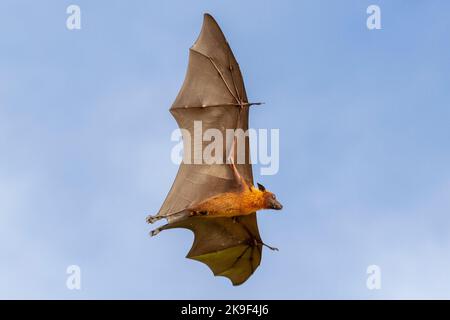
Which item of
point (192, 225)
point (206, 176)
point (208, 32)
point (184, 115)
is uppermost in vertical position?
point (208, 32)

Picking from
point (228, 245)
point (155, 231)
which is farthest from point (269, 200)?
point (155, 231)

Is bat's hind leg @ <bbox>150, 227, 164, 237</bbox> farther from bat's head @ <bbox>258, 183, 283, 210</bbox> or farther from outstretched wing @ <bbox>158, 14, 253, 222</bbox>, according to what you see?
bat's head @ <bbox>258, 183, 283, 210</bbox>

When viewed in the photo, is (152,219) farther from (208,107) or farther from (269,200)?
(208,107)

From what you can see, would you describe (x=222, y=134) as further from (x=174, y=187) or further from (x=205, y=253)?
(x=205, y=253)

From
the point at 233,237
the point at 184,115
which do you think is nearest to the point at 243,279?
the point at 233,237

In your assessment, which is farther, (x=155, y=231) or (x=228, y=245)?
(x=228, y=245)

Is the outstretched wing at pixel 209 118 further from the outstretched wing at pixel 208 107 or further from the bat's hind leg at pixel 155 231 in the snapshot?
the bat's hind leg at pixel 155 231
